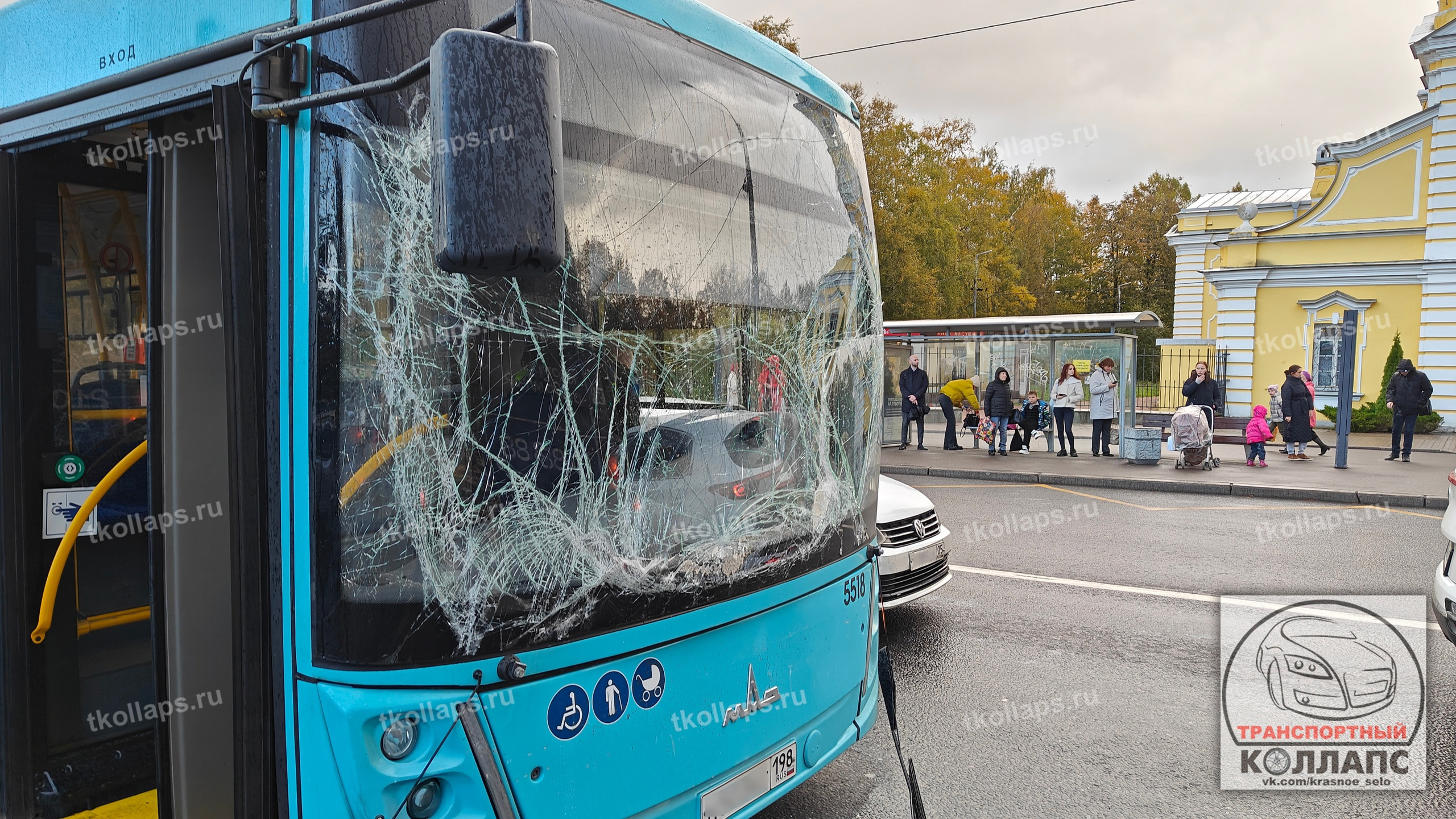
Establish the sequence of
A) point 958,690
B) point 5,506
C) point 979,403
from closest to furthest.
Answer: point 5,506 < point 958,690 < point 979,403

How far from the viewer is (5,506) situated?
2.71 m

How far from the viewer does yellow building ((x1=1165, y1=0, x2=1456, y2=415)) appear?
22.5m

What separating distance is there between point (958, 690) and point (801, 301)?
110 inches

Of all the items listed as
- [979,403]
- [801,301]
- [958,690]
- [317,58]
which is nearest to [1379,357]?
[979,403]

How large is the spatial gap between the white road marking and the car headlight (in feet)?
2.98

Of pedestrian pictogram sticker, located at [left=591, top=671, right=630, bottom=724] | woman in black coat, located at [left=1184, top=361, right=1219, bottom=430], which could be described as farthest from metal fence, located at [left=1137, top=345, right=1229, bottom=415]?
pedestrian pictogram sticker, located at [left=591, top=671, right=630, bottom=724]

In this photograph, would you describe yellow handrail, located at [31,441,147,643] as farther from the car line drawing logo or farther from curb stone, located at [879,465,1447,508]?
curb stone, located at [879,465,1447,508]

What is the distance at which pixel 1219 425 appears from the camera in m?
23.6

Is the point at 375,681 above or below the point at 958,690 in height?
above

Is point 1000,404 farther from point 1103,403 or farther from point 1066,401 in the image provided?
point 1103,403

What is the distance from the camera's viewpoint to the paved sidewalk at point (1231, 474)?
1188 cm

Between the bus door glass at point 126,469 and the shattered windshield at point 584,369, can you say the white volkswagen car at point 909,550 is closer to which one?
the shattered windshield at point 584,369

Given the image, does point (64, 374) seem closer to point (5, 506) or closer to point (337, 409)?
point (5, 506)

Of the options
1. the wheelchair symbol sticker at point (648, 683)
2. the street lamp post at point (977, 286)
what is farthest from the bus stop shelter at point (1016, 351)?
the street lamp post at point (977, 286)
